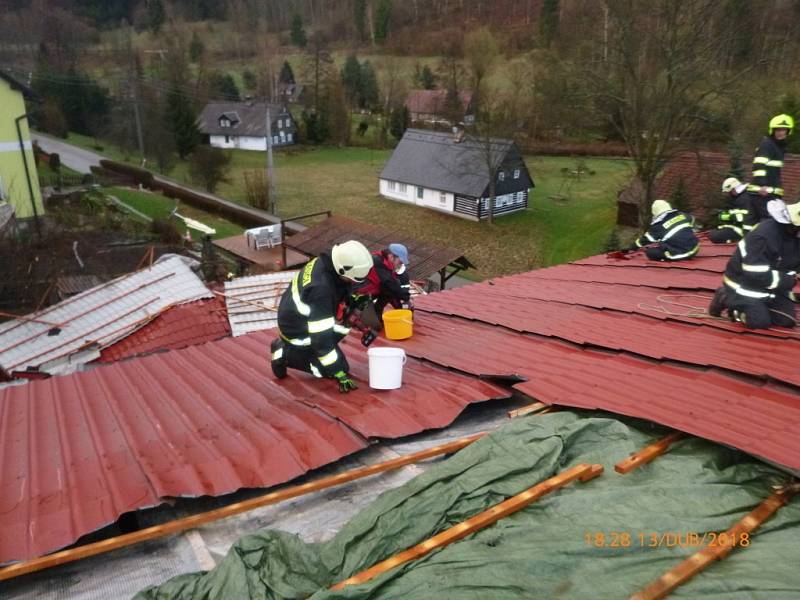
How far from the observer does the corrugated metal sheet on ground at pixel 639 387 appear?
3457 millimetres

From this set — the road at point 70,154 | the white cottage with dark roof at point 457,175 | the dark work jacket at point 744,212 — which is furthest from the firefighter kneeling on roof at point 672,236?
the road at point 70,154

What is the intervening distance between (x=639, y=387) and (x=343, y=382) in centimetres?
241

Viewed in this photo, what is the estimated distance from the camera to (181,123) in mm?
46781

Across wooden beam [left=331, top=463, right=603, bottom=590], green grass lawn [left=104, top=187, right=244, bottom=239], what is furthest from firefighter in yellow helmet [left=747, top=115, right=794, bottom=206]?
green grass lawn [left=104, top=187, right=244, bottom=239]

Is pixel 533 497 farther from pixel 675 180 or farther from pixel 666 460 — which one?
pixel 675 180

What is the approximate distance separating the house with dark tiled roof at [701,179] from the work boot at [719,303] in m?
15.2

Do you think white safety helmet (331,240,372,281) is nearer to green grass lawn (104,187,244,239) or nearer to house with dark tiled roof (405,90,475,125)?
green grass lawn (104,187,244,239)

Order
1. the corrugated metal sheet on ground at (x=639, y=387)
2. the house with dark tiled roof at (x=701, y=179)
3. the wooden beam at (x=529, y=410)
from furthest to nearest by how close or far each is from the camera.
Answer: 1. the house with dark tiled roof at (x=701, y=179)
2. the wooden beam at (x=529, y=410)
3. the corrugated metal sheet on ground at (x=639, y=387)

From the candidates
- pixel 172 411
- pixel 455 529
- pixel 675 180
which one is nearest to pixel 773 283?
pixel 455 529

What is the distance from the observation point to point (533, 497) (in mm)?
3014

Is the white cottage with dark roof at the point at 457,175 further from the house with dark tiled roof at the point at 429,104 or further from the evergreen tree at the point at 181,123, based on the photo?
the evergreen tree at the point at 181,123

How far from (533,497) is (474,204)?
31.6m

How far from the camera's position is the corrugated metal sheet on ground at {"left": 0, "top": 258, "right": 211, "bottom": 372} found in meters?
11.5

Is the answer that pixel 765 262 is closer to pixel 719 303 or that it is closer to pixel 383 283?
pixel 719 303
